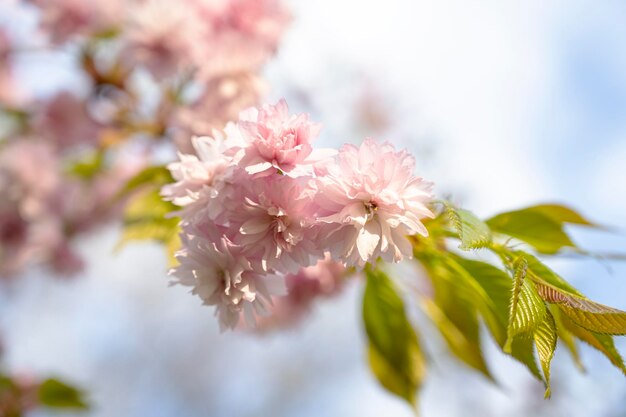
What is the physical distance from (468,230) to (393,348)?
39 centimetres

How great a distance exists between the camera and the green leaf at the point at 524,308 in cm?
37

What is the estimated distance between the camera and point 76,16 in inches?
43.6

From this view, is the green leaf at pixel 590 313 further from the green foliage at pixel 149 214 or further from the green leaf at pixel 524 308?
the green foliage at pixel 149 214

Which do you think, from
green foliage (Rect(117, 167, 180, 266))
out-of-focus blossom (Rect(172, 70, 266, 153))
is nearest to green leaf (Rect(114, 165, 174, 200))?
green foliage (Rect(117, 167, 180, 266))

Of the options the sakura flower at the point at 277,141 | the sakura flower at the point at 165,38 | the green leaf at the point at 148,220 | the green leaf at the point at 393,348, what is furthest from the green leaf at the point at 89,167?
the sakura flower at the point at 277,141

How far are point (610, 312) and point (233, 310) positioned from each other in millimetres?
264

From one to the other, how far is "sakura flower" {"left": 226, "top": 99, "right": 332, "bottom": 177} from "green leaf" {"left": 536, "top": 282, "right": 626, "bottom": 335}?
0.19m

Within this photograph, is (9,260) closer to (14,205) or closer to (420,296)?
(14,205)

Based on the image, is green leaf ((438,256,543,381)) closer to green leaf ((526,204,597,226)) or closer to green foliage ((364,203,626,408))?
green foliage ((364,203,626,408))

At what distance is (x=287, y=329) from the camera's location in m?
1.20

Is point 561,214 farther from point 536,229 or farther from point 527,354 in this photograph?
point 527,354

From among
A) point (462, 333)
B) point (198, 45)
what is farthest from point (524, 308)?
point (198, 45)

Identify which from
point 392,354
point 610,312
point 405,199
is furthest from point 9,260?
point 610,312

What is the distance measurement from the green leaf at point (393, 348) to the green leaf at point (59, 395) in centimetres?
62
